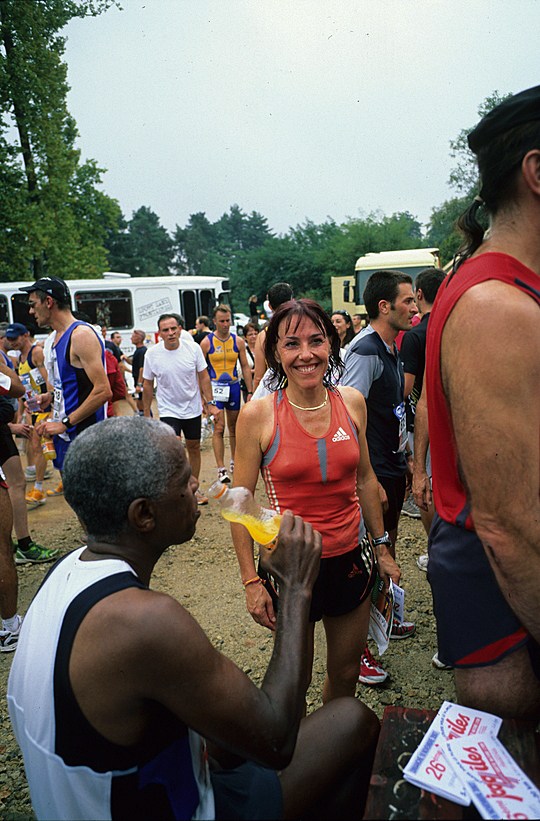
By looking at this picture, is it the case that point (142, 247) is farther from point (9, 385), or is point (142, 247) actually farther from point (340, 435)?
point (340, 435)

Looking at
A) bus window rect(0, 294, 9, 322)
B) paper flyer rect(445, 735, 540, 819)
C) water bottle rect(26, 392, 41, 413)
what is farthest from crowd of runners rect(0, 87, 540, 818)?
bus window rect(0, 294, 9, 322)

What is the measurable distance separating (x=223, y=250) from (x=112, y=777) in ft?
323

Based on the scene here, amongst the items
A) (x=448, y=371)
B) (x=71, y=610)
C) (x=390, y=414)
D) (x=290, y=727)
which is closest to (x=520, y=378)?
(x=448, y=371)

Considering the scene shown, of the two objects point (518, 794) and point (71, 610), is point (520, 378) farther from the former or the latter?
point (71, 610)

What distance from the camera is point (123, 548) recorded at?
1.61 m

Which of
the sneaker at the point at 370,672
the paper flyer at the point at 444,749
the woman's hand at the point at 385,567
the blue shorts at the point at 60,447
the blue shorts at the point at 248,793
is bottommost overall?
the sneaker at the point at 370,672

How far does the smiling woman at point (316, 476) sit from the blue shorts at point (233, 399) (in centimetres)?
536

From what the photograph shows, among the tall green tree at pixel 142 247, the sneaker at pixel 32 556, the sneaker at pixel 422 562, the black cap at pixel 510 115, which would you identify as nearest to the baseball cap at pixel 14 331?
the sneaker at pixel 32 556

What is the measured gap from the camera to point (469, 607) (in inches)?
61.4

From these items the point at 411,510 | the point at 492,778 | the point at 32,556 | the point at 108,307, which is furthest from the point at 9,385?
the point at 108,307

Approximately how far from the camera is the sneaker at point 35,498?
7188mm

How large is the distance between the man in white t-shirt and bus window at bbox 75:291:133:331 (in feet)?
40.6

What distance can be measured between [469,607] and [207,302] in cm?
1922

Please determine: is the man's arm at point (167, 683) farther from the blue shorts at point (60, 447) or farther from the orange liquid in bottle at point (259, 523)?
the blue shorts at point (60, 447)
